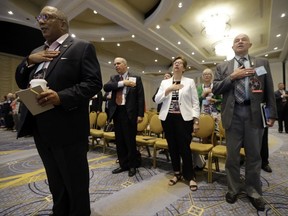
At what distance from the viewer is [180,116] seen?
2.25 meters

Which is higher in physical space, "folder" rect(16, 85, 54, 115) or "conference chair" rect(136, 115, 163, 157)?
"folder" rect(16, 85, 54, 115)

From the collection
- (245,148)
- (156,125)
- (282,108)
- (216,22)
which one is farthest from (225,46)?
(245,148)

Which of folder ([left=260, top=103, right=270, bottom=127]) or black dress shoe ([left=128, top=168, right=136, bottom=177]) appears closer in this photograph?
folder ([left=260, top=103, right=270, bottom=127])

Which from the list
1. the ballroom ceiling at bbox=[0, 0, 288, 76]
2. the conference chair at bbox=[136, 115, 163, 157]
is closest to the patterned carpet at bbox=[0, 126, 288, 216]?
Result: the conference chair at bbox=[136, 115, 163, 157]

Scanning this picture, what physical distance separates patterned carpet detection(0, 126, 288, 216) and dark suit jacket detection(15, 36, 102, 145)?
961 millimetres

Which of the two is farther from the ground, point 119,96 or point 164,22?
point 164,22

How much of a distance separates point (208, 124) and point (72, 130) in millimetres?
2129

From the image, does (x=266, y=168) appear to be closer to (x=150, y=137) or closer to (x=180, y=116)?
(x=180, y=116)

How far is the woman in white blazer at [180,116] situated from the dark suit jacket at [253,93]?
14.1 inches

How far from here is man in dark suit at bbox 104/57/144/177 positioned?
2.71m

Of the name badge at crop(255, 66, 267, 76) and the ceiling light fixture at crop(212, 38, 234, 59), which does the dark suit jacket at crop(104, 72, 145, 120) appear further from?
the ceiling light fixture at crop(212, 38, 234, 59)

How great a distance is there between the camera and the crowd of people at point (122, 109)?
47.0 inches

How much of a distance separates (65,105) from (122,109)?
1.62 metres

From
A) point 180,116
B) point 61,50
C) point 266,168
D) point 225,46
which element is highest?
point 225,46
